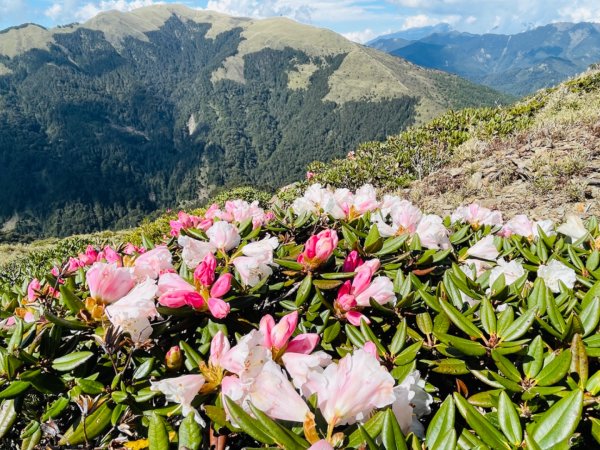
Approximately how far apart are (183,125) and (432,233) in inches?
7830

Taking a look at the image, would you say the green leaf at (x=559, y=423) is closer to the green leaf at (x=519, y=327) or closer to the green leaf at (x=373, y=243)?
the green leaf at (x=519, y=327)

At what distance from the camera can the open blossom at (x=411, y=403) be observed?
0.98m

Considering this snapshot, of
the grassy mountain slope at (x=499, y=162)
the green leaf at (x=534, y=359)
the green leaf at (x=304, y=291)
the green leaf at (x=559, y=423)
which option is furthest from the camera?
the grassy mountain slope at (x=499, y=162)

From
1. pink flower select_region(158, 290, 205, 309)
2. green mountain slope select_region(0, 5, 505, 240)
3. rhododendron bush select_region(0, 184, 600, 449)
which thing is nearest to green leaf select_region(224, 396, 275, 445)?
rhododendron bush select_region(0, 184, 600, 449)

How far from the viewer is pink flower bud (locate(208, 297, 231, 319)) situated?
1.26m

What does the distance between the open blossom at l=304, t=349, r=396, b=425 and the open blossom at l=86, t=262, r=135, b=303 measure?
0.85m

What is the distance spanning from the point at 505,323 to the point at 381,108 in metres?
147

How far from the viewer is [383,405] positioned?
914 millimetres

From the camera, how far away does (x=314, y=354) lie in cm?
112

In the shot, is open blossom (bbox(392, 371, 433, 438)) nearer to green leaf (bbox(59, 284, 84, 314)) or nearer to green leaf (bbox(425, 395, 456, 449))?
green leaf (bbox(425, 395, 456, 449))

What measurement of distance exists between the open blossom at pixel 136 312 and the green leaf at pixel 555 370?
1.18 meters

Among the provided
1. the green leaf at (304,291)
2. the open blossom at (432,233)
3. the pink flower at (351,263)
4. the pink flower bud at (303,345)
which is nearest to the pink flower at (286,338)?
the pink flower bud at (303,345)

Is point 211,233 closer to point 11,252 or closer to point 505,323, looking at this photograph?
point 505,323

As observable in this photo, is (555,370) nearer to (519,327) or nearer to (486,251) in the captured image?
(519,327)
